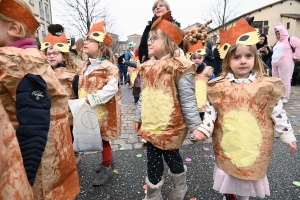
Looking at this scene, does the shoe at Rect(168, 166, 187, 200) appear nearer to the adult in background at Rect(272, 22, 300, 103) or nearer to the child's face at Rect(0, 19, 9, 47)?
the child's face at Rect(0, 19, 9, 47)

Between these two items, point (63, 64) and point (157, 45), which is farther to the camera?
point (63, 64)

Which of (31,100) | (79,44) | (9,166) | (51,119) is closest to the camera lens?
(9,166)

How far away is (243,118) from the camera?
1893mm

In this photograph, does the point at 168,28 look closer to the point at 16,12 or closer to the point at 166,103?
the point at 166,103

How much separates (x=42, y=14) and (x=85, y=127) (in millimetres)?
32742

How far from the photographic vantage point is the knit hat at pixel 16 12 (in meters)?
1.20

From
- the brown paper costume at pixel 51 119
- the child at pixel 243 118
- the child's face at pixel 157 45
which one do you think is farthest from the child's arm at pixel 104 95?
the child at pixel 243 118

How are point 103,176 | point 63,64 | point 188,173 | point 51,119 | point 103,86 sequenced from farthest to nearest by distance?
point 63,64 → point 188,173 → point 103,176 → point 103,86 → point 51,119

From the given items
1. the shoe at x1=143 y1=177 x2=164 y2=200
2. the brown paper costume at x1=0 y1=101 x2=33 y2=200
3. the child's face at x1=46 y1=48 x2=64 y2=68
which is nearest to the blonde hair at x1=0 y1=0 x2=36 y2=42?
the brown paper costume at x1=0 y1=101 x2=33 y2=200

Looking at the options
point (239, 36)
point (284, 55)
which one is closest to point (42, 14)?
point (284, 55)

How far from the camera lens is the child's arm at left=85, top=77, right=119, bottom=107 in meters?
2.57

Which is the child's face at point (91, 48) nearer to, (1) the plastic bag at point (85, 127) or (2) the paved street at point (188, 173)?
(1) the plastic bag at point (85, 127)

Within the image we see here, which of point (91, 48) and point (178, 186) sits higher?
point (91, 48)

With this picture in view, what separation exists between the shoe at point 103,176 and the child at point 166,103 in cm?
79
